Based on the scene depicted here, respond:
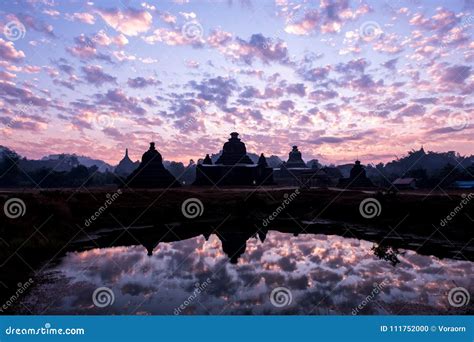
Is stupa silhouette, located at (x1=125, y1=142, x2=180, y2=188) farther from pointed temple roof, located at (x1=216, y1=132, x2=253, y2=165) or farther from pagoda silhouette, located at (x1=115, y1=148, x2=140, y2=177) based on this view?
pagoda silhouette, located at (x1=115, y1=148, x2=140, y2=177)

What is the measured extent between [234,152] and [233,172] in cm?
713

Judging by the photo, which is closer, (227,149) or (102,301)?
(102,301)

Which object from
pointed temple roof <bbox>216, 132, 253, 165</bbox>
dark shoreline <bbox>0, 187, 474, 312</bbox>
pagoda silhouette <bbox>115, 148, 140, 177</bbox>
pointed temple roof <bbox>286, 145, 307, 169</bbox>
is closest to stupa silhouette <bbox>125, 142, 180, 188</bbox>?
pointed temple roof <bbox>216, 132, 253, 165</bbox>

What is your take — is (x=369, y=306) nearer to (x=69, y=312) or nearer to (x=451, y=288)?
(x=451, y=288)

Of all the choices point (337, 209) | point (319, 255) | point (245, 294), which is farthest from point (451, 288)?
point (337, 209)

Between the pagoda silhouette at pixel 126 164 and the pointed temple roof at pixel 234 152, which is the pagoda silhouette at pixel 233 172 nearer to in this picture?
the pointed temple roof at pixel 234 152

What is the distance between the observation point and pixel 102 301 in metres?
10.4

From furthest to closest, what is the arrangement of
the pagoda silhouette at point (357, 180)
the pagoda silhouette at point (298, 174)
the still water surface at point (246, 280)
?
the pagoda silhouette at point (298, 174), the pagoda silhouette at point (357, 180), the still water surface at point (246, 280)

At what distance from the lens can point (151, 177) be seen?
183 ft

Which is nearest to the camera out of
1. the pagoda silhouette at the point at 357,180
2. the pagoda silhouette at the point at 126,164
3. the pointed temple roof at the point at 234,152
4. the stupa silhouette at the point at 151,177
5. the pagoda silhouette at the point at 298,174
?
the stupa silhouette at the point at 151,177

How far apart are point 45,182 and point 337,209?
5797cm

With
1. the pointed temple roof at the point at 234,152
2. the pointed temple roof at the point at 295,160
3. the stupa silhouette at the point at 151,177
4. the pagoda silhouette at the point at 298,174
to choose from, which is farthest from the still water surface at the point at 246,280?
the pointed temple roof at the point at 295,160

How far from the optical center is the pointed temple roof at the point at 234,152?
6744cm

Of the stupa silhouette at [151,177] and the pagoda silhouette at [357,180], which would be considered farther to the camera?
the pagoda silhouette at [357,180]
